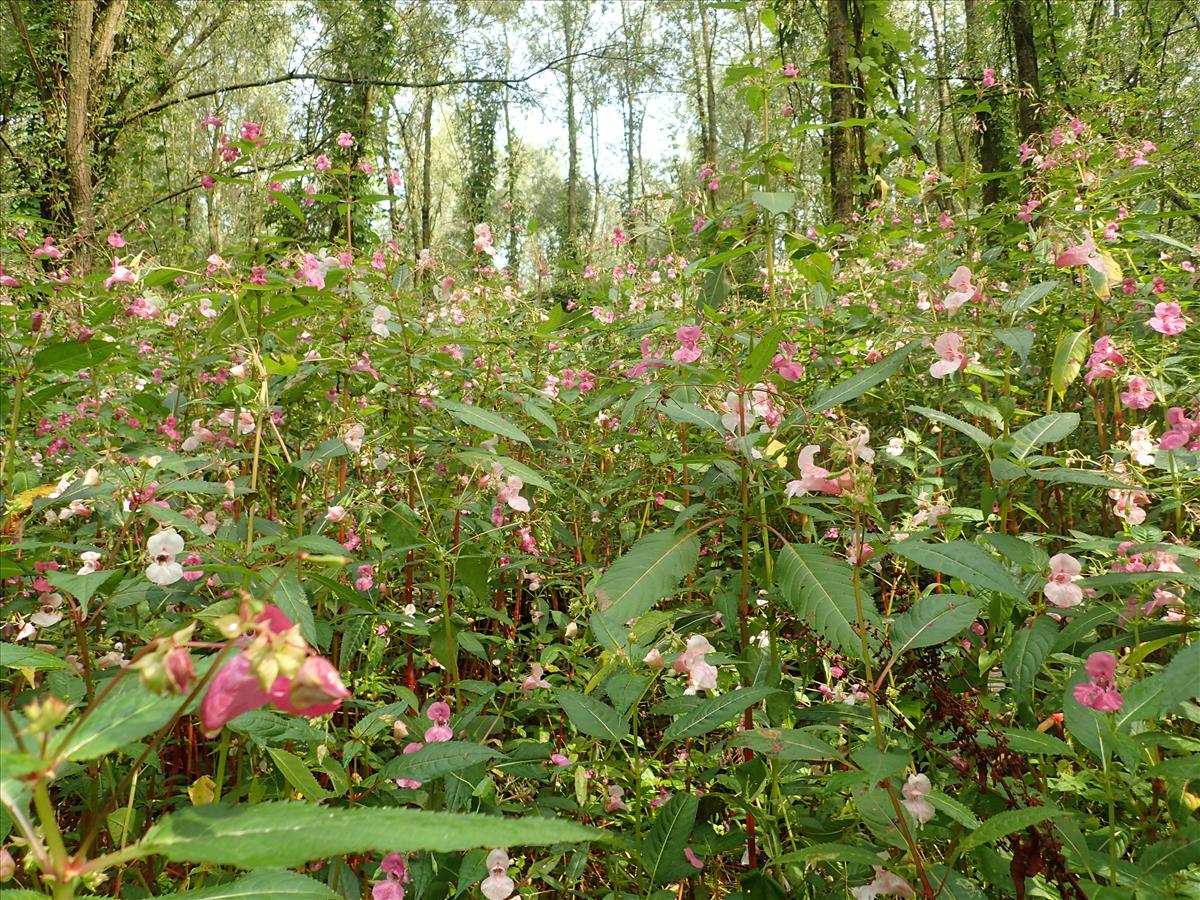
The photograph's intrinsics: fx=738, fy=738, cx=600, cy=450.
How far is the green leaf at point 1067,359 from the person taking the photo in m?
1.59

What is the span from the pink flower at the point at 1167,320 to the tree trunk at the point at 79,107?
706 centimetres

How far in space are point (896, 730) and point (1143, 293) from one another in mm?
1815

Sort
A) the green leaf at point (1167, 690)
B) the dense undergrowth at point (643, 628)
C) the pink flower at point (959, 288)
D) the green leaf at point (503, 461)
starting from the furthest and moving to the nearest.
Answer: the pink flower at point (959, 288), the green leaf at point (503, 461), the dense undergrowth at point (643, 628), the green leaf at point (1167, 690)

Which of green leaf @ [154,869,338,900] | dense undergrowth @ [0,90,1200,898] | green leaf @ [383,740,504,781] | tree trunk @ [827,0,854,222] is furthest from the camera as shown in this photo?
tree trunk @ [827,0,854,222]

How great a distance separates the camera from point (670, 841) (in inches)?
A: 47.5

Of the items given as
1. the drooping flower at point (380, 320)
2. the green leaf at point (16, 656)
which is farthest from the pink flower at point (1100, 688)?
the drooping flower at point (380, 320)

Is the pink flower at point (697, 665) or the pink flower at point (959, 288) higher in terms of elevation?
the pink flower at point (959, 288)

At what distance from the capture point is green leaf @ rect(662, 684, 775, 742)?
3.72ft

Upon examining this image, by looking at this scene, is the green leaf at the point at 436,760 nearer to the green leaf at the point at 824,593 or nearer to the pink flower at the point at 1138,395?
the green leaf at the point at 824,593

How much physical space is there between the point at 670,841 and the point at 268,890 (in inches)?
28.7

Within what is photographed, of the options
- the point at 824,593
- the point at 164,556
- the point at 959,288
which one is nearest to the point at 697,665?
the point at 824,593

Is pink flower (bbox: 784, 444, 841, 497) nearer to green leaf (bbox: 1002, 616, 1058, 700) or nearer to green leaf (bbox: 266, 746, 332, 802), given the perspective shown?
green leaf (bbox: 1002, 616, 1058, 700)

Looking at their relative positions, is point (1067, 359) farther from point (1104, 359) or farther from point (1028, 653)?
point (1028, 653)

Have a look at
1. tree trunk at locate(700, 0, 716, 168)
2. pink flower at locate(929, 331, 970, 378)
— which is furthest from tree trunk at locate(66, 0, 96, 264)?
tree trunk at locate(700, 0, 716, 168)
